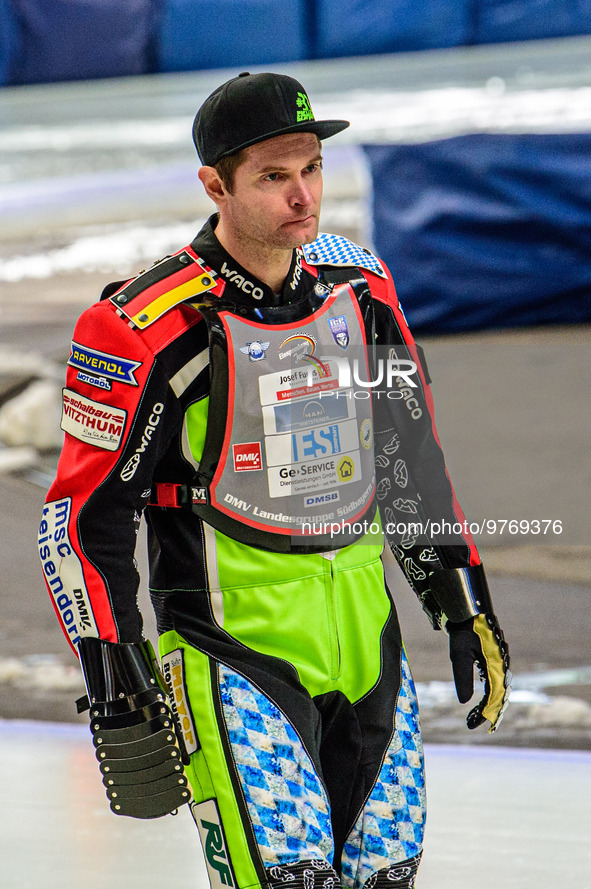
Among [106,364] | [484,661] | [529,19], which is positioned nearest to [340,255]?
[106,364]

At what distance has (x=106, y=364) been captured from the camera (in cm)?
184

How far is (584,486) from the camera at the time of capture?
5.12 m

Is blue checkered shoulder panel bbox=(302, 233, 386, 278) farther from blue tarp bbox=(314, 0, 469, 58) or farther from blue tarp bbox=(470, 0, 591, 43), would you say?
blue tarp bbox=(470, 0, 591, 43)

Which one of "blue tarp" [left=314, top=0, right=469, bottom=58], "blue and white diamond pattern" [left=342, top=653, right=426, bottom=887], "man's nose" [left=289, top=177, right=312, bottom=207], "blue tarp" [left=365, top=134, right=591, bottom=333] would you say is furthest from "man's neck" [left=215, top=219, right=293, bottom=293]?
"blue tarp" [left=314, top=0, right=469, bottom=58]

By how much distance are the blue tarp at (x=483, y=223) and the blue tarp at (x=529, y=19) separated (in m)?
6.04

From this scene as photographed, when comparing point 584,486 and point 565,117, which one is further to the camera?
point 565,117

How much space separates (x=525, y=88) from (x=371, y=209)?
4590mm

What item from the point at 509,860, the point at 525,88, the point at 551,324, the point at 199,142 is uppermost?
the point at 525,88

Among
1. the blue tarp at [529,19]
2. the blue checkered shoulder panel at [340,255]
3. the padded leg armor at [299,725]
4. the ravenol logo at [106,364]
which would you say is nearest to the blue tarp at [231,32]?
the blue tarp at [529,19]

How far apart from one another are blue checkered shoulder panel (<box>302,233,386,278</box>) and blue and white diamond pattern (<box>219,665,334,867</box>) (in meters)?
0.71

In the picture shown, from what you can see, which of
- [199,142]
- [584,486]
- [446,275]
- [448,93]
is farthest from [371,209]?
[199,142]

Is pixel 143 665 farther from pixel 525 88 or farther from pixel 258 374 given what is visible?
pixel 525 88

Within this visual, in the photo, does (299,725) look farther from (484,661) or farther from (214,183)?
(214,183)

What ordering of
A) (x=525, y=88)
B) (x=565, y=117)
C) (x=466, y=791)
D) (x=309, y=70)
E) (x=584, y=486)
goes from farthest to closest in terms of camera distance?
1. (x=309, y=70)
2. (x=525, y=88)
3. (x=565, y=117)
4. (x=584, y=486)
5. (x=466, y=791)
